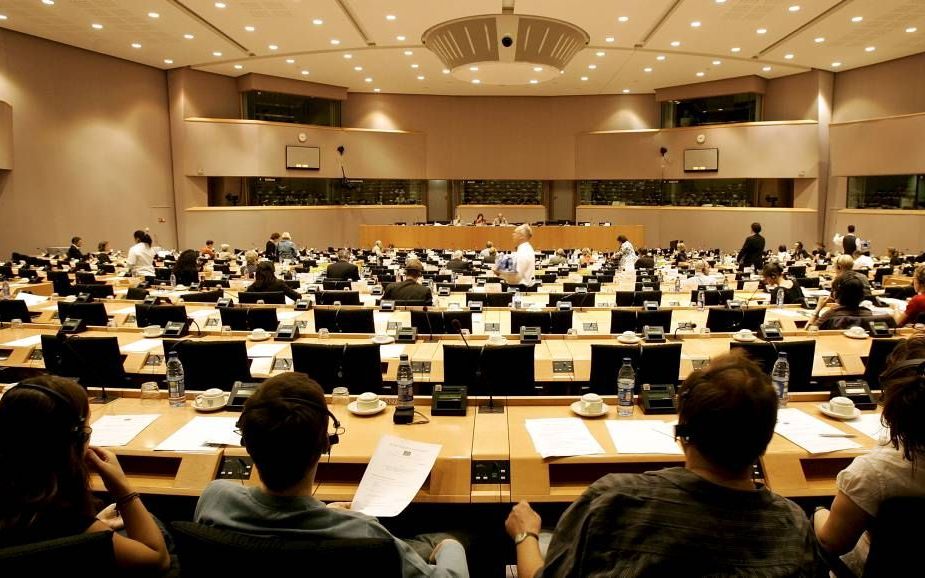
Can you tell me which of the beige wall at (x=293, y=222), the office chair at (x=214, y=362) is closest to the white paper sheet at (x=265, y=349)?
the office chair at (x=214, y=362)

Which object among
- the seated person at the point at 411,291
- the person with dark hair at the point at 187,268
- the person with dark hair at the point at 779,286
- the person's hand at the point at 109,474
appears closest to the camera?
the person's hand at the point at 109,474

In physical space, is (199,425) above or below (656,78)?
below

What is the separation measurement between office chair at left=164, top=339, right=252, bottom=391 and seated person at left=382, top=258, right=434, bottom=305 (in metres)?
2.59

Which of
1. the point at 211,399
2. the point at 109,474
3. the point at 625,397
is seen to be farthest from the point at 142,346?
the point at 625,397

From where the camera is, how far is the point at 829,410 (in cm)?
333

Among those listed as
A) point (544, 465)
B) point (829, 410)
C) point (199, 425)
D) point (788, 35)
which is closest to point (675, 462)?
point (544, 465)

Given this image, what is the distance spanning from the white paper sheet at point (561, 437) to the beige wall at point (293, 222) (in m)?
19.1

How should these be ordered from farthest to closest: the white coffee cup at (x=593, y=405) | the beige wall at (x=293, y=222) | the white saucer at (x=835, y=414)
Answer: the beige wall at (x=293, y=222)
the white coffee cup at (x=593, y=405)
the white saucer at (x=835, y=414)

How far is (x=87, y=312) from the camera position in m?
6.43

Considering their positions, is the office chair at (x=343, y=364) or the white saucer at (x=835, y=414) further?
the office chair at (x=343, y=364)

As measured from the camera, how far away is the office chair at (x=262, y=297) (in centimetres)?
752

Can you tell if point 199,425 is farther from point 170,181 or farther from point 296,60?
point 170,181

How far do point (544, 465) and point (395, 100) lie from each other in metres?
22.9

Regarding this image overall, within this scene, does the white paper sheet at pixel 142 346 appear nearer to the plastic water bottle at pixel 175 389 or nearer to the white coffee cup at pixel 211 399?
the plastic water bottle at pixel 175 389
